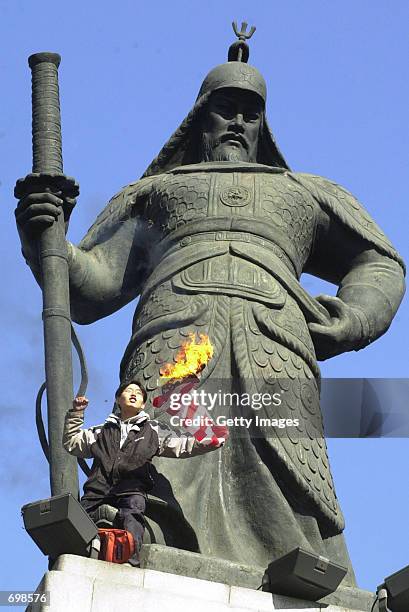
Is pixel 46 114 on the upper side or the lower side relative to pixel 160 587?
upper

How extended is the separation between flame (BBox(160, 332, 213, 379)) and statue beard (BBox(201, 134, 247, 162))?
216cm

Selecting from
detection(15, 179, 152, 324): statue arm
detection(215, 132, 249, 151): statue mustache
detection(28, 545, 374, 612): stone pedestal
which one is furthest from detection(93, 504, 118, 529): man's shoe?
detection(215, 132, 249, 151): statue mustache

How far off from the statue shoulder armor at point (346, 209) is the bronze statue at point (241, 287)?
13 millimetres

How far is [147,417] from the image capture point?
41.9 feet

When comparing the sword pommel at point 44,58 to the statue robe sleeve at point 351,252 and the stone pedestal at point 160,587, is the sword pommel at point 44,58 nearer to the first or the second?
the statue robe sleeve at point 351,252

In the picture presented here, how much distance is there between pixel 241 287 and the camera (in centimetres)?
1424

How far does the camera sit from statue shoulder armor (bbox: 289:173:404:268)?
1547cm

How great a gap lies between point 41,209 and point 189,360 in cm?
143

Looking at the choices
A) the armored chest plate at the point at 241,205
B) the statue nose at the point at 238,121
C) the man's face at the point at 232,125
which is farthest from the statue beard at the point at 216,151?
the armored chest plate at the point at 241,205

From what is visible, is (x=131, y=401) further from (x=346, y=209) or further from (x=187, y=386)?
(x=346, y=209)

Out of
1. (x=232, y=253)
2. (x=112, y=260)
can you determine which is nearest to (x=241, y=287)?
(x=232, y=253)

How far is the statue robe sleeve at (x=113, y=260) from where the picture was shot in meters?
15.1

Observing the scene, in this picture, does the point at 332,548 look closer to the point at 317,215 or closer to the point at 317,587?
the point at 317,587

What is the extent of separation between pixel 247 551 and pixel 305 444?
948mm
